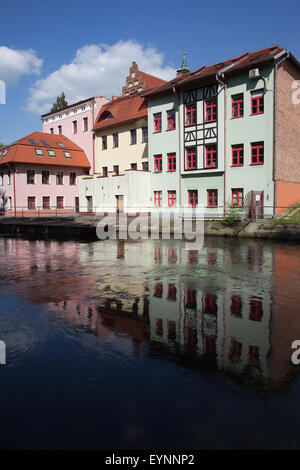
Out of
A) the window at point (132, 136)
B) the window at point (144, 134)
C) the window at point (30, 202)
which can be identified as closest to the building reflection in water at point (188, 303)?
→ the window at point (144, 134)

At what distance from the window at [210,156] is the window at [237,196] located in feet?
9.12

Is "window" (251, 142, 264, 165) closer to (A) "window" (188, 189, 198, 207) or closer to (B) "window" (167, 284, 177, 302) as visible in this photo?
(A) "window" (188, 189, 198, 207)

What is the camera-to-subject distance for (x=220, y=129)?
28.2m

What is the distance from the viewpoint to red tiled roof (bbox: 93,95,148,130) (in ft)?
120

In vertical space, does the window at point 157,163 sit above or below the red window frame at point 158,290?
above

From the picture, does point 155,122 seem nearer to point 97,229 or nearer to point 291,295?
point 97,229

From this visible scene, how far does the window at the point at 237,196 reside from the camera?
27.1 meters

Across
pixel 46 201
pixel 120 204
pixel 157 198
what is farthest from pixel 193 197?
pixel 46 201

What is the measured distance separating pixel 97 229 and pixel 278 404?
24233 mm

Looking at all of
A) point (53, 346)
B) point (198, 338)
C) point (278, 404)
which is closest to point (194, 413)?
point (278, 404)

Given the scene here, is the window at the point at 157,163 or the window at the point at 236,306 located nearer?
the window at the point at 236,306

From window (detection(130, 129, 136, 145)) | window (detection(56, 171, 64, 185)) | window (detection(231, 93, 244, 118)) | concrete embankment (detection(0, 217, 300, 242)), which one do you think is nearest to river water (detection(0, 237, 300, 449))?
concrete embankment (detection(0, 217, 300, 242))

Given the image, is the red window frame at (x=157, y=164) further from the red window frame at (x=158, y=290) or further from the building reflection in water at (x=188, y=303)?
the red window frame at (x=158, y=290)

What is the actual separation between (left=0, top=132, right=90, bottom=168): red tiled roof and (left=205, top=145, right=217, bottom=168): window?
22084mm
